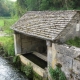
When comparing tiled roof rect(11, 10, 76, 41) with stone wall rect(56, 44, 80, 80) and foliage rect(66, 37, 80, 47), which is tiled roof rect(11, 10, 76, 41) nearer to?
stone wall rect(56, 44, 80, 80)

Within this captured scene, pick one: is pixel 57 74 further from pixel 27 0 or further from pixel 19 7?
pixel 19 7

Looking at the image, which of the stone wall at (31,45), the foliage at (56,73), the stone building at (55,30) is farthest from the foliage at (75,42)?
the stone wall at (31,45)

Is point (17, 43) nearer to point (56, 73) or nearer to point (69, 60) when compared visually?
point (56, 73)

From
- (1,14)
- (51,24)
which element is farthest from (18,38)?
(1,14)

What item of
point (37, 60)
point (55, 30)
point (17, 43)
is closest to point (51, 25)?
point (55, 30)

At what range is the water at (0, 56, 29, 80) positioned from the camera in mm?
11367

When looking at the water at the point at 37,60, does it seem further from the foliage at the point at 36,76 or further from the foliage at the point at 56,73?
the foliage at the point at 56,73

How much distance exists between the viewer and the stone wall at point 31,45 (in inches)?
556

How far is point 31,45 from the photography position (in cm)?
1460

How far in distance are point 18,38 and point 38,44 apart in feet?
7.34

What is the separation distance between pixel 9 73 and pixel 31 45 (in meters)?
3.58

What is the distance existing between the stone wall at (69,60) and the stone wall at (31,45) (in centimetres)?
634

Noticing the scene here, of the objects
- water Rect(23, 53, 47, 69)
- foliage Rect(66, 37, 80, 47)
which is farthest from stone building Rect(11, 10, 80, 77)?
water Rect(23, 53, 47, 69)

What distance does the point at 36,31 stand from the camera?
10.0m
